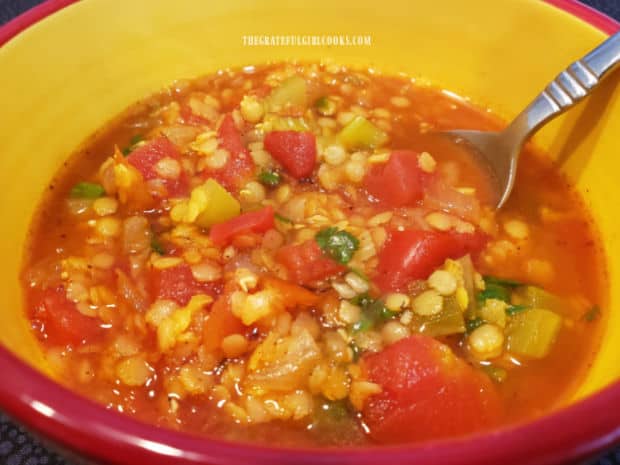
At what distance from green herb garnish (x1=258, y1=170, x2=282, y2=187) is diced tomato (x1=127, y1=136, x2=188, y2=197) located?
30 cm

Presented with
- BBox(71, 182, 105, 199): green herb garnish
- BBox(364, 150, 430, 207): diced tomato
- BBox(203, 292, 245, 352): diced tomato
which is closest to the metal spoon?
BBox(364, 150, 430, 207): diced tomato

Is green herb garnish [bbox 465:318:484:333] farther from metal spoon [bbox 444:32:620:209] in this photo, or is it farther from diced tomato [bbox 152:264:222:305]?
diced tomato [bbox 152:264:222:305]

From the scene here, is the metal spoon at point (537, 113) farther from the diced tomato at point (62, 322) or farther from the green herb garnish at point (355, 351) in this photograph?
the diced tomato at point (62, 322)

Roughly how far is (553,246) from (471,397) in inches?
34.4

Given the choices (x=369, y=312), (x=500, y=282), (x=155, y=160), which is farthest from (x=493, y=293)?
(x=155, y=160)

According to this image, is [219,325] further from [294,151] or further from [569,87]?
[569,87]

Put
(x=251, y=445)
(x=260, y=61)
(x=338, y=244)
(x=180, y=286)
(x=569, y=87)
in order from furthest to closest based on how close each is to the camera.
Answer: (x=260, y=61), (x=569, y=87), (x=338, y=244), (x=180, y=286), (x=251, y=445)

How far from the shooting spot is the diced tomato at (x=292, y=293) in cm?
204

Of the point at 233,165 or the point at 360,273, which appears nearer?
the point at 360,273

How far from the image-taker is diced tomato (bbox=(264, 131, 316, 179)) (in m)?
2.59

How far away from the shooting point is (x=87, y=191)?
2502mm

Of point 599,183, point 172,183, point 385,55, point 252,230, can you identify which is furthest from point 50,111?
point 599,183

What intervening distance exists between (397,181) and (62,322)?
132 cm

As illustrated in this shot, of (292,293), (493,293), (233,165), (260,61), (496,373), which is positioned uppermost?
(260,61)
